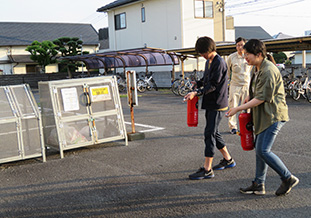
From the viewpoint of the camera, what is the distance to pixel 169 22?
28.8m

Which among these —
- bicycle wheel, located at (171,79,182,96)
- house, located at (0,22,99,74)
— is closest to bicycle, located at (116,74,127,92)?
bicycle wheel, located at (171,79,182,96)

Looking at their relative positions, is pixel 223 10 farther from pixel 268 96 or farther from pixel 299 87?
pixel 268 96

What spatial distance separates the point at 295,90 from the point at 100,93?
32.9 ft

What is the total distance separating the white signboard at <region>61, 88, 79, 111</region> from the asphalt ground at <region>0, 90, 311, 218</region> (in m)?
0.89

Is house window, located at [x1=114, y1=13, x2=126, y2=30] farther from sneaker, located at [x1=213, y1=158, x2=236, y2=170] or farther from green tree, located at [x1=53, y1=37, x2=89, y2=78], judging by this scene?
sneaker, located at [x1=213, y1=158, x2=236, y2=170]

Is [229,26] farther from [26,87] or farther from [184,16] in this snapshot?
[26,87]

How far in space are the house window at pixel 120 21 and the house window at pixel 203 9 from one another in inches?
305

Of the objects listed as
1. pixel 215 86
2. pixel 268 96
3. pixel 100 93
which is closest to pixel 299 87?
pixel 100 93

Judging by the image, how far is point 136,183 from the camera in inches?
185

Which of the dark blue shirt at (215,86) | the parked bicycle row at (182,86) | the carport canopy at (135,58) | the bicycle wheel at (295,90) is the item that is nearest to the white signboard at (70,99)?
the dark blue shirt at (215,86)

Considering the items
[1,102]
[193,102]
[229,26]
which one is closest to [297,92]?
[193,102]

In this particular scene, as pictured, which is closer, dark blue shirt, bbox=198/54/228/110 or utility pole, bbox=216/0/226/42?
dark blue shirt, bbox=198/54/228/110

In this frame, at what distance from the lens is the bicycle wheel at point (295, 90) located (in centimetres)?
1400

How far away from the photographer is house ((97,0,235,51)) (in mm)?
28078
